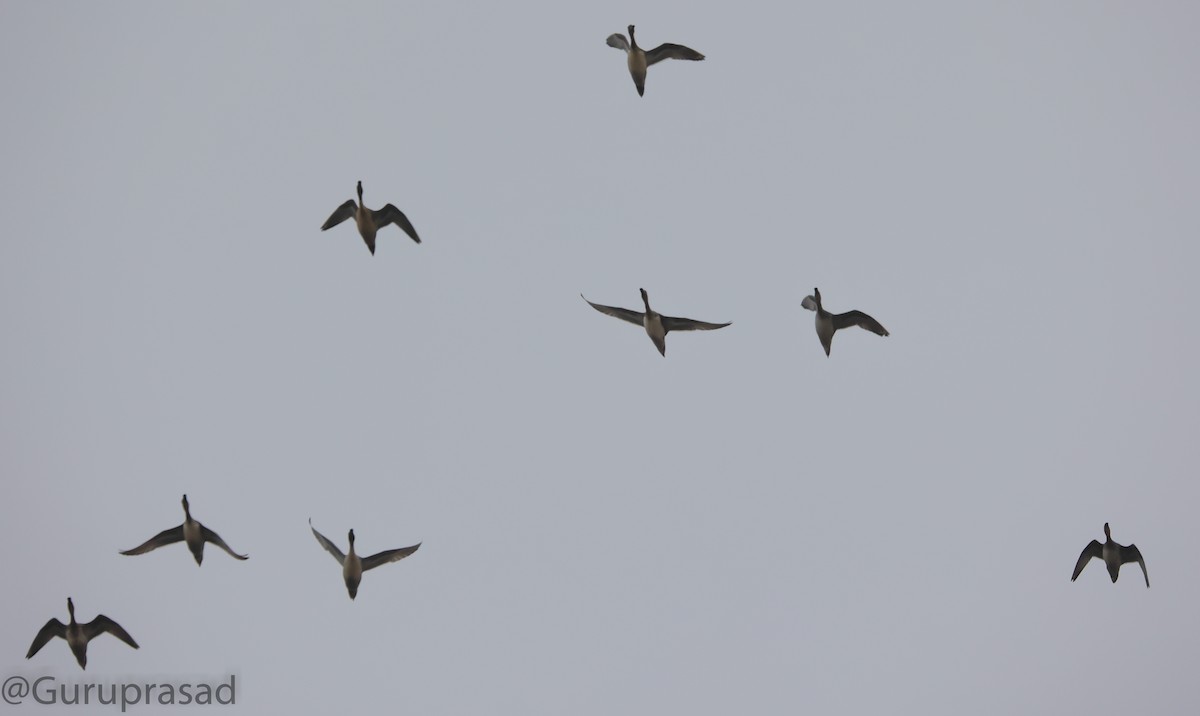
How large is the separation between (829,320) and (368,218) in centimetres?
1024

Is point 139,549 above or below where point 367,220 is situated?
below

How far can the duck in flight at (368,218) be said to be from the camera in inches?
1183

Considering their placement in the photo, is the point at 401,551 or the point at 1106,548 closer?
the point at 401,551

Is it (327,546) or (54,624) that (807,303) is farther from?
(54,624)

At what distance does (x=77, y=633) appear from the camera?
1226 inches

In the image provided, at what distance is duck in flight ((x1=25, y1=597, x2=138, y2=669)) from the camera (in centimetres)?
3055

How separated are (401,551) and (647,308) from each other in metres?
7.26

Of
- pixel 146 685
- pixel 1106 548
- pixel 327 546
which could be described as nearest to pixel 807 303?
pixel 1106 548

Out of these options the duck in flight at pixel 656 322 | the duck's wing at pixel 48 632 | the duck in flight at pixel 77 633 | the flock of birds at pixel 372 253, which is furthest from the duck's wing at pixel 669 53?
the duck's wing at pixel 48 632

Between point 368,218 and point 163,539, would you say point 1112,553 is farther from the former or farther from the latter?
point 163,539

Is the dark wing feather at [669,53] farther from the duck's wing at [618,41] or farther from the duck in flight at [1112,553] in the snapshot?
the duck in flight at [1112,553]

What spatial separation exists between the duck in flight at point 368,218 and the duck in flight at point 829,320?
869 cm

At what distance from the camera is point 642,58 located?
30.2 meters

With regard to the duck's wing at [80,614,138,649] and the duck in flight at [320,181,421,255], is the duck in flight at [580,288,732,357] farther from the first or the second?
the duck's wing at [80,614,138,649]
